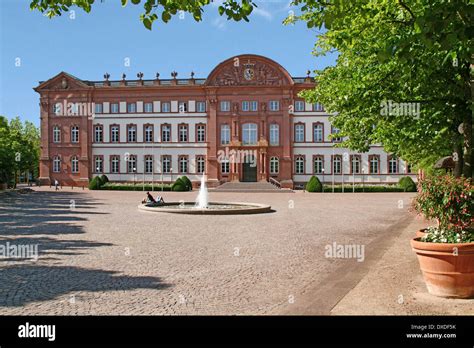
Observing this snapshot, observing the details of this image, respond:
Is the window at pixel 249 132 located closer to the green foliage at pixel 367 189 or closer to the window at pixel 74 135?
the green foliage at pixel 367 189

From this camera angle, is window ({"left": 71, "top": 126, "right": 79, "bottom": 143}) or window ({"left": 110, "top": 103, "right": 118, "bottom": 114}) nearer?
window ({"left": 110, "top": 103, "right": 118, "bottom": 114})

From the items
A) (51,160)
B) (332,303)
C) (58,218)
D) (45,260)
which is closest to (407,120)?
(332,303)

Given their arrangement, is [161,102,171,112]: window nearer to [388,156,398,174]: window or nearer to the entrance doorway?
the entrance doorway

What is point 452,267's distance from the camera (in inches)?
257

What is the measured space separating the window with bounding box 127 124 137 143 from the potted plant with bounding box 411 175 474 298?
2133 inches

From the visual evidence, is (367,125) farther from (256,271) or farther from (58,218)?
(58,218)

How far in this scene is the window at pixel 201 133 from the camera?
188 ft

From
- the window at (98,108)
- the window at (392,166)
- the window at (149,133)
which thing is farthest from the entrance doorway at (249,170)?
the window at (98,108)

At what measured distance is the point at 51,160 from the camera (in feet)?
194

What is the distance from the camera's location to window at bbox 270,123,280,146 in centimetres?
5597

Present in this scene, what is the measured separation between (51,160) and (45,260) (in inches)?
2100

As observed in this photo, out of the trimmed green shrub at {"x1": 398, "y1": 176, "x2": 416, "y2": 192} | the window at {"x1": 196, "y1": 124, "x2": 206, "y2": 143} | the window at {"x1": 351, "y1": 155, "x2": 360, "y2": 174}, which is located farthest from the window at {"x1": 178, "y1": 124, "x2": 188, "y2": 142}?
the trimmed green shrub at {"x1": 398, "y1": 176, "x2": 416, "y2": 192}

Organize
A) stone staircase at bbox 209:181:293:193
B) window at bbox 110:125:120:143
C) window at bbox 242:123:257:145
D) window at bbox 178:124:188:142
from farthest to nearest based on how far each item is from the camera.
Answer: window at bbox 110:125:120:143 < window at bbox 178:124:188:142 < window at bbox 242:123:257:145 < stone staircase at bbox 209:181:293:193

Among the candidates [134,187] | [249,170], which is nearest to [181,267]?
[134,187]
